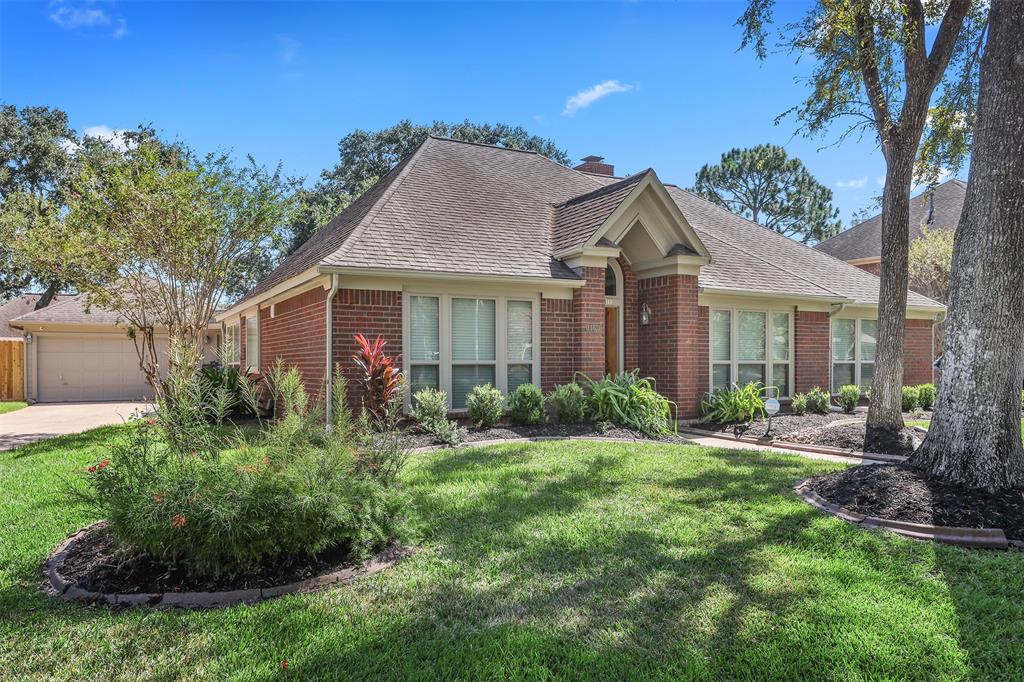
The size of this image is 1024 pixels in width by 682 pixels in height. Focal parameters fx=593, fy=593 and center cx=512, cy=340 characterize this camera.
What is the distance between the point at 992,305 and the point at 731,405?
21.1 feet

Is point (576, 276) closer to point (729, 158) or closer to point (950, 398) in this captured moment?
point (950, 398)

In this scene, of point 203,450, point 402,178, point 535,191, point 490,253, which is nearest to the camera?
point 203,450

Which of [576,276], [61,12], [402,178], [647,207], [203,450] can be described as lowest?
[203,450]

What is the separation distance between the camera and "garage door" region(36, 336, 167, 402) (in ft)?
77.6

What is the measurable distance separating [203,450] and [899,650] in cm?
456

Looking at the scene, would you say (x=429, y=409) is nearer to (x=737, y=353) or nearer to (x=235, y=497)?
(x=235, y=497)

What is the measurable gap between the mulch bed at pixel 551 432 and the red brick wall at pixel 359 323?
57.0 inches

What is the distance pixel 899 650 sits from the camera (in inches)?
122

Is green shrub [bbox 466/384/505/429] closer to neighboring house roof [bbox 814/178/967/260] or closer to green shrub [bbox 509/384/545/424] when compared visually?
green shrub [bbox 509/384/545/424]

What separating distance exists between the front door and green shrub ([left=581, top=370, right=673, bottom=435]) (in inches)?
72.1

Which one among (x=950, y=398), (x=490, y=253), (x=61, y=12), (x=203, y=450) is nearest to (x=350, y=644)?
(x=203, y=450)

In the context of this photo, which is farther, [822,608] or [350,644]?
[822,608]

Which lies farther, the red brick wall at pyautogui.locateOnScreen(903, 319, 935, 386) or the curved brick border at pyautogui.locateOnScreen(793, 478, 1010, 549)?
the red brick wall at pyautogui.locateOnScreen(903, 319, 935, 386)

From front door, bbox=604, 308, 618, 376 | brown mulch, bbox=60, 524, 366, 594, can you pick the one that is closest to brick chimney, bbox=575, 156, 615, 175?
front door, bbox=604, 308, 618, 376
